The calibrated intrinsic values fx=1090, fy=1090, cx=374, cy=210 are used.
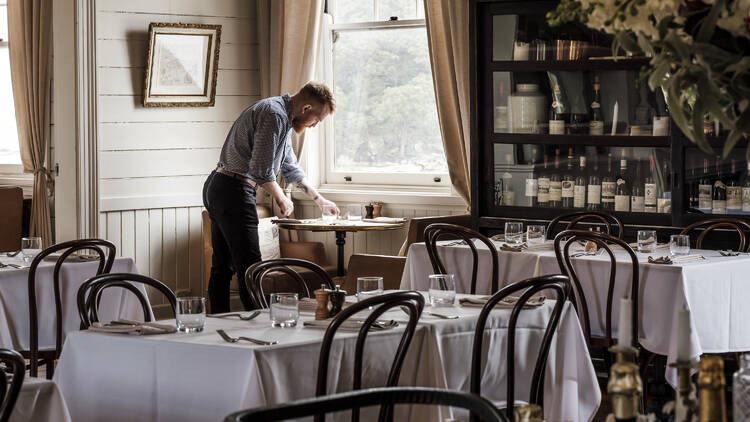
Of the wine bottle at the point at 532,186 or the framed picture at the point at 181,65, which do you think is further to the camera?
the framed picture at the point at 181,65

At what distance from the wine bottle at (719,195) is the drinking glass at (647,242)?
93cm

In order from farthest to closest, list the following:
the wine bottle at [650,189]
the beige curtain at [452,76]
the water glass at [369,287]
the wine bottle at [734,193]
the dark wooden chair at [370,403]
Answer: the beige curtain at [452,76] < the wine bottle at [650,189] < the wine bottle at [734,193] < the water glass at [369,287] < the dark wooden chair at [370,403]

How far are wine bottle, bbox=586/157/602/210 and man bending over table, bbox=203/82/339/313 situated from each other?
1.58 meters

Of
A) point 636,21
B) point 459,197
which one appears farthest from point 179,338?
point 459,197

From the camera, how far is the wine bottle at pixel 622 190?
6227 millimetres

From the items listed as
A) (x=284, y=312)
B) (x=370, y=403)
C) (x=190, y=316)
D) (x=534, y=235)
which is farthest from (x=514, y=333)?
(x=534, y=235)

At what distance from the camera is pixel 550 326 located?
139 inches

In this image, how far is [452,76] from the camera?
6973 mm

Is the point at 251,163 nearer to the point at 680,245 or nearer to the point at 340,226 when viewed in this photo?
the point at 340,226

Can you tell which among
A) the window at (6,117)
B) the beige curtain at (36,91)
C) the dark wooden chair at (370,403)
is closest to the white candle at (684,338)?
the dark wooden chair at (370,403)

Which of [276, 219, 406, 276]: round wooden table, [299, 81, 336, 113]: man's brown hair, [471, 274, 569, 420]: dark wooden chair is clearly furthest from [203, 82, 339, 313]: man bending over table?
[471, 274, 569, 420]: dark wooden chair

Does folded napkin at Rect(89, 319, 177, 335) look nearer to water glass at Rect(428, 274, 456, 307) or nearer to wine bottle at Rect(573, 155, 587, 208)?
water glass at Rect(428, 274, 456, 307)

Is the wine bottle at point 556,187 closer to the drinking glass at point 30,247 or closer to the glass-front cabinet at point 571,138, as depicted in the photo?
the glass-front cabinet at point 571,138

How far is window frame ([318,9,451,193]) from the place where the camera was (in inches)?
294
